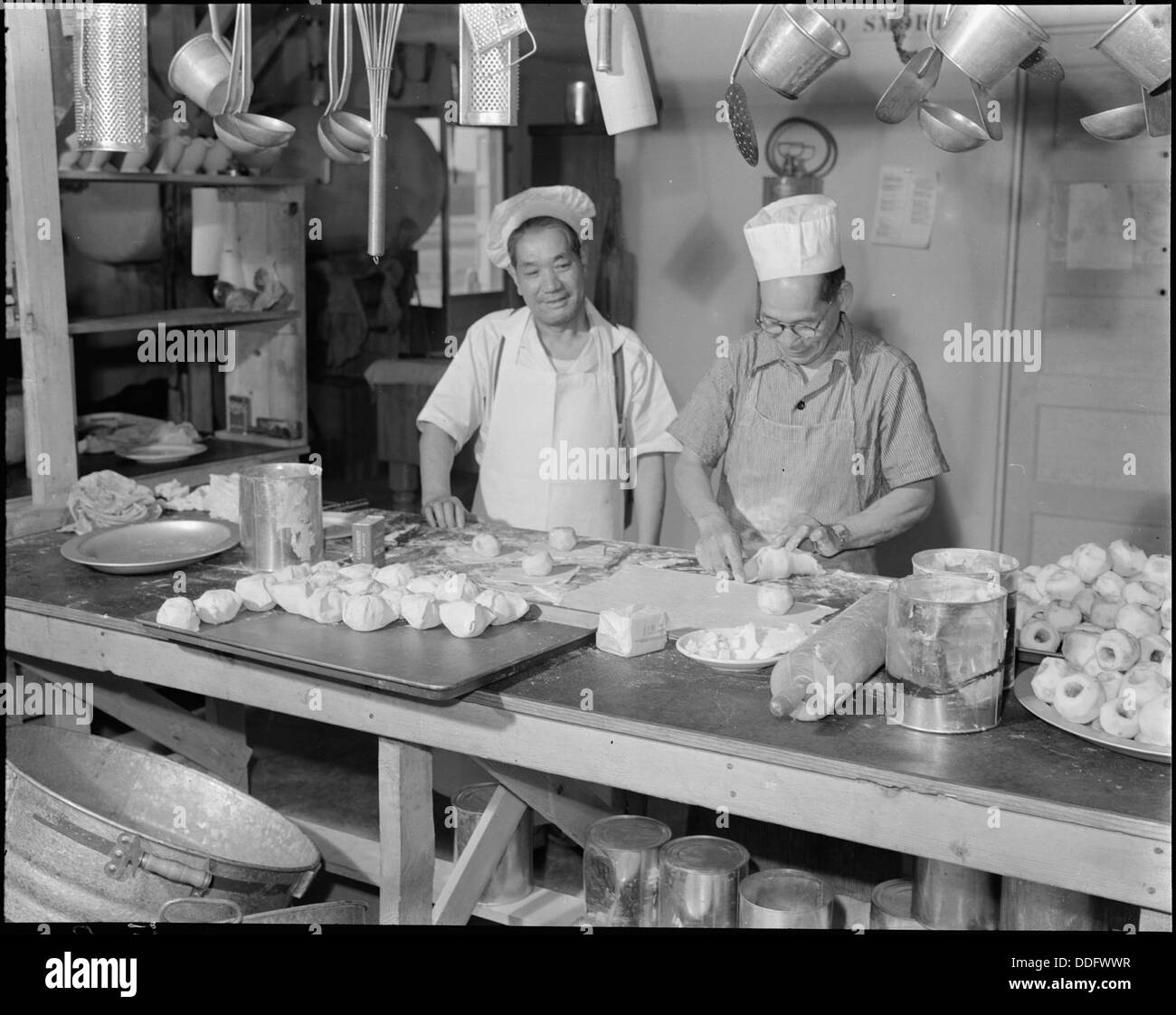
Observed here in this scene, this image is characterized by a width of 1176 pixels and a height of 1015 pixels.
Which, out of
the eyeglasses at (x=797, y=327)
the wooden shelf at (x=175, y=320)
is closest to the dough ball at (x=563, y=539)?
the eyeglasses at (x=797, y=327)

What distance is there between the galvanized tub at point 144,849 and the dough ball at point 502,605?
559mm

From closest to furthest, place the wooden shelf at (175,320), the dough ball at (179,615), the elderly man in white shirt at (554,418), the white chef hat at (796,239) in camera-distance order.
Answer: the dough ball at (179,615)
the white chef hat at (796,239)
the elderly man in white shirt at (554,418)
the wooden shelf at (175,320)

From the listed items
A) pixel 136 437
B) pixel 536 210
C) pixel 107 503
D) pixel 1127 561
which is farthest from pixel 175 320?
pixel 1127 561

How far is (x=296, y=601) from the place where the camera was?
8.60 feet

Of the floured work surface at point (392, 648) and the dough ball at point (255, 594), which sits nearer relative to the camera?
the floured work surface at point (392, 648)

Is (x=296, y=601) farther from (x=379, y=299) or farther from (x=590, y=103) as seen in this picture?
(x=379, y=299)

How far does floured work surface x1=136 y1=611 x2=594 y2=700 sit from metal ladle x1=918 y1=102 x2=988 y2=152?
1.48m

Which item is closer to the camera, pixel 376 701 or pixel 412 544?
pixel 376 701

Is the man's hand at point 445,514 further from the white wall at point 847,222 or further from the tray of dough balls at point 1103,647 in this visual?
the white wall at point 847,222

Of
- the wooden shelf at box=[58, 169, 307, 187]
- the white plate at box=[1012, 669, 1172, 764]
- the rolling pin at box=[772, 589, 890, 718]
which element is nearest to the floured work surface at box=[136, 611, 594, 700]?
the rolling pin at box=[772, 589, 890, 718]

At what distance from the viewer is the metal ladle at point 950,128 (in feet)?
9.98

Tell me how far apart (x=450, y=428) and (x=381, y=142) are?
1.14 m

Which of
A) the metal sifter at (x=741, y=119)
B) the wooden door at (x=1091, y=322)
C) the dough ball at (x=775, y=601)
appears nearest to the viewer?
the dough ball at (x=775, y=601)
